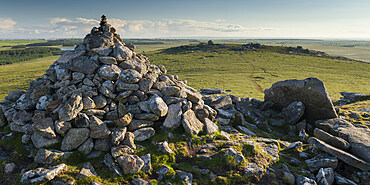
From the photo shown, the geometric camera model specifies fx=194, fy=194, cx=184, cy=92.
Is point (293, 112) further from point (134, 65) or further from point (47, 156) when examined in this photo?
point (47, 156)

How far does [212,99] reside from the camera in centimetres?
2028

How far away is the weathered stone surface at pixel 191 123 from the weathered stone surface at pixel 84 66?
762 cm

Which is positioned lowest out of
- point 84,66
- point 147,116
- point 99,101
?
point 147,116

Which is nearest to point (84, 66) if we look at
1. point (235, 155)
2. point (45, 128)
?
point (45, 128)

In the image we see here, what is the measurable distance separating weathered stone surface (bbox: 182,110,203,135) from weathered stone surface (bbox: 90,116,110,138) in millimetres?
5118

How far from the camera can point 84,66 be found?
1434 centimetres

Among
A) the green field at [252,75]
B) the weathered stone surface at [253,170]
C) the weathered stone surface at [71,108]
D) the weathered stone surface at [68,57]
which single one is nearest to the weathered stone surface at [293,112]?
the weathered stone surface at [253,170]

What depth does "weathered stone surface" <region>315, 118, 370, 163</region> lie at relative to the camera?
41.2ft

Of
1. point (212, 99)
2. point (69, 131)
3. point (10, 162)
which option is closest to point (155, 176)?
point (69, 131)

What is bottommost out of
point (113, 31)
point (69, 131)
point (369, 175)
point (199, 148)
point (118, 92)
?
point (369, 175)

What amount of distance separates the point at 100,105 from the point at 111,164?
413cm

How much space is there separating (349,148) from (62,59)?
22.1 m

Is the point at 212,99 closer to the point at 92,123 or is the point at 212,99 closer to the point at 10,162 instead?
the point at 92,123

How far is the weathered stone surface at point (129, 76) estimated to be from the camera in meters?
14.3
